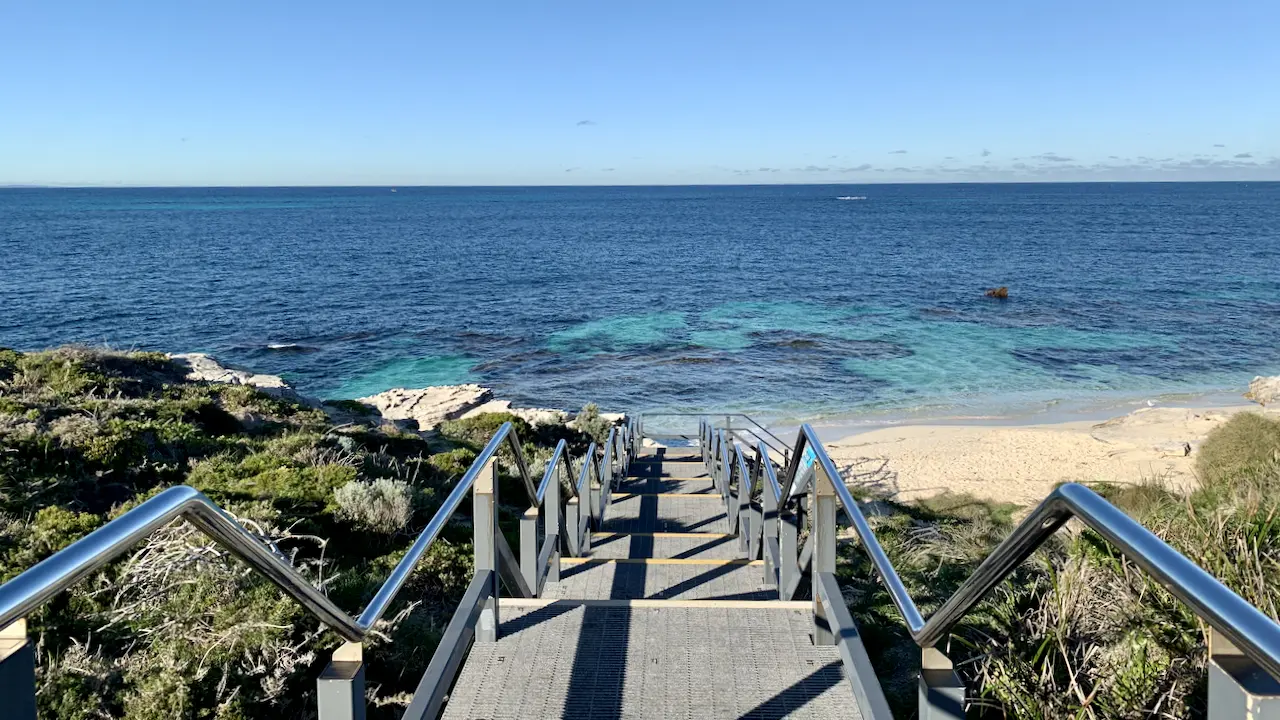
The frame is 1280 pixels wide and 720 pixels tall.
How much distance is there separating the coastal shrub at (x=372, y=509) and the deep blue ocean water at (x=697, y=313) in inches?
690

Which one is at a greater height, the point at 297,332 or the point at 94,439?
the point at 94,439

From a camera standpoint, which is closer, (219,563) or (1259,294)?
(219,563)

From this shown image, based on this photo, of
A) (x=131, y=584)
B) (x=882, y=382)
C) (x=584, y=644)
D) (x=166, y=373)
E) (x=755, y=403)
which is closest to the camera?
(x=584, y=644)

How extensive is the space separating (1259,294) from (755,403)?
31432mm

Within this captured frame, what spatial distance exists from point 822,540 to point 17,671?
3.15m

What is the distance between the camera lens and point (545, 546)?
5480 millimetres

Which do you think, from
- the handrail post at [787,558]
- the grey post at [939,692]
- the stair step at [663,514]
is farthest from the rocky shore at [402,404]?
the grey post at [939,692]

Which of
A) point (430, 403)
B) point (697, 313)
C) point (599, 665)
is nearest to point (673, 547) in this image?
point (599, 665)

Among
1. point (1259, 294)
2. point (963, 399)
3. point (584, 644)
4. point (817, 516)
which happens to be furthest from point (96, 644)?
point (1259, 294)

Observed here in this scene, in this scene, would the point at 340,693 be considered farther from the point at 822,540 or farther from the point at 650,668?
the point at 822,540

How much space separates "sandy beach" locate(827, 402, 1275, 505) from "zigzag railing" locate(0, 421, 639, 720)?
40.9ft

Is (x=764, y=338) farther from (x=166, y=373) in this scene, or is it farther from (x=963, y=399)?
(x=166, y=373)

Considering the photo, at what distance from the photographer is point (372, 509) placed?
22.9 ft

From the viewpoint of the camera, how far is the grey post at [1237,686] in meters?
1.35
